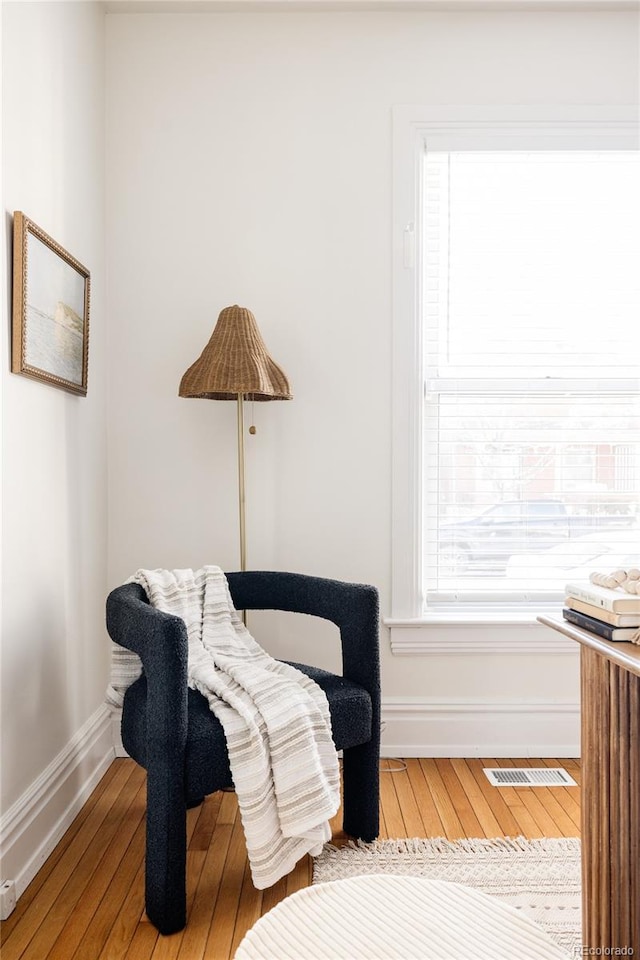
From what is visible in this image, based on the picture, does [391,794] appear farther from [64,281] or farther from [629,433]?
[64,281]

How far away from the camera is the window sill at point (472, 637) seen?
8.80ft

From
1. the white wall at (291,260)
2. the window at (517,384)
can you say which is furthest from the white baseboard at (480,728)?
the window at (517,384)

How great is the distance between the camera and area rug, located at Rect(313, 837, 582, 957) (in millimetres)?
1784

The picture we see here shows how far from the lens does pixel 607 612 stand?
4.16ft

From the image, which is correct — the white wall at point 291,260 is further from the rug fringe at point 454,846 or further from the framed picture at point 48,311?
the rug fringe at point 454,846

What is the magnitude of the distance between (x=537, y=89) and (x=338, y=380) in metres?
1.30

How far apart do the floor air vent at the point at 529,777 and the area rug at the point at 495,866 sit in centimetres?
37

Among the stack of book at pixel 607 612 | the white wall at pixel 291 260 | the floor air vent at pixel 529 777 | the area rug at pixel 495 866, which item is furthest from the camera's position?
the white wall at pixel 291 260

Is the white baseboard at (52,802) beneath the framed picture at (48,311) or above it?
beneath

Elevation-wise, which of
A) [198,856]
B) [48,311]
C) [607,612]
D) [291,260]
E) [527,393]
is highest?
[291,260]

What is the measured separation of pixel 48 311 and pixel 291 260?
3.19 ft

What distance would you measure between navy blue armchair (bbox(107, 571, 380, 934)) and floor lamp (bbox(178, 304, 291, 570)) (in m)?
0.53

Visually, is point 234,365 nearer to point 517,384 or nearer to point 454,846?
point 517,384

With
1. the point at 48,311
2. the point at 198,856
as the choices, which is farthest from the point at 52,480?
the point at 198,856
